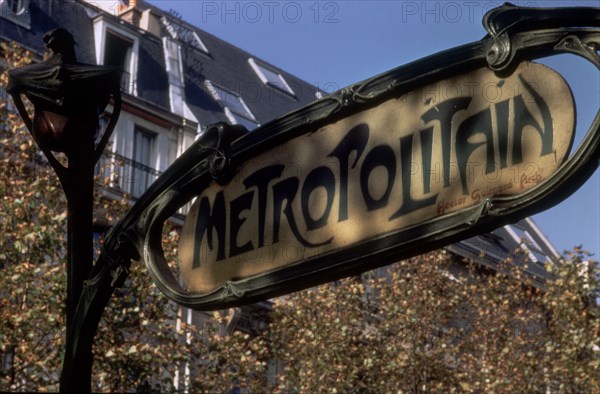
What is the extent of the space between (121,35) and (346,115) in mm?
27430

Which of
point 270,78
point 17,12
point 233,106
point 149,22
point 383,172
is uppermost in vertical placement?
point 270,78

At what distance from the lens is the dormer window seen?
27.3 meters

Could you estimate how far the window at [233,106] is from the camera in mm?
32750

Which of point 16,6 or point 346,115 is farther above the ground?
point 16,6

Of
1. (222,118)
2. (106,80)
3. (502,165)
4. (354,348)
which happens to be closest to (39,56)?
(222,118)

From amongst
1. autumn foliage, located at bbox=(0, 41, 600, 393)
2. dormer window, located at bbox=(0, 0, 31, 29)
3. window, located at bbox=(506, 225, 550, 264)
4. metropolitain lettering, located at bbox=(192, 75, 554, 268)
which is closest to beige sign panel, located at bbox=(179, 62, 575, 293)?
metropolitain lettering, located at bbox=(192, 75, 554, 268)

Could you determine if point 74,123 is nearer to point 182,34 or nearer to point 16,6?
point 16,6

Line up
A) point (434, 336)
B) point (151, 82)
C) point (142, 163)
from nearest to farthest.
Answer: point (434, 336) → point (142, 163) → point (151, 82)

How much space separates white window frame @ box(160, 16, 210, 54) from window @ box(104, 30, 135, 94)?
326cm

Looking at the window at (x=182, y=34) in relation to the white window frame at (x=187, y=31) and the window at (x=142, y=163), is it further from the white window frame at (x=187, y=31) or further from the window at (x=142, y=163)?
the window at (x=142, y=163)

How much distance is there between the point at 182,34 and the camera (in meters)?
34.8

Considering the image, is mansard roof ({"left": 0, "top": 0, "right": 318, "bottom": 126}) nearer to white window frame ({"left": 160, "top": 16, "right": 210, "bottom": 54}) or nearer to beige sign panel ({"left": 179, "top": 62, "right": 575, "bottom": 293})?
white window frame ({"left": 160, "top": 16, "right": 210, "bottom": 54})

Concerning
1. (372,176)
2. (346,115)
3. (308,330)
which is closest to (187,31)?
(308,330)

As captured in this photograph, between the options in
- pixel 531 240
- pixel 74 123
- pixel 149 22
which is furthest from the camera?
pixel 531 240
